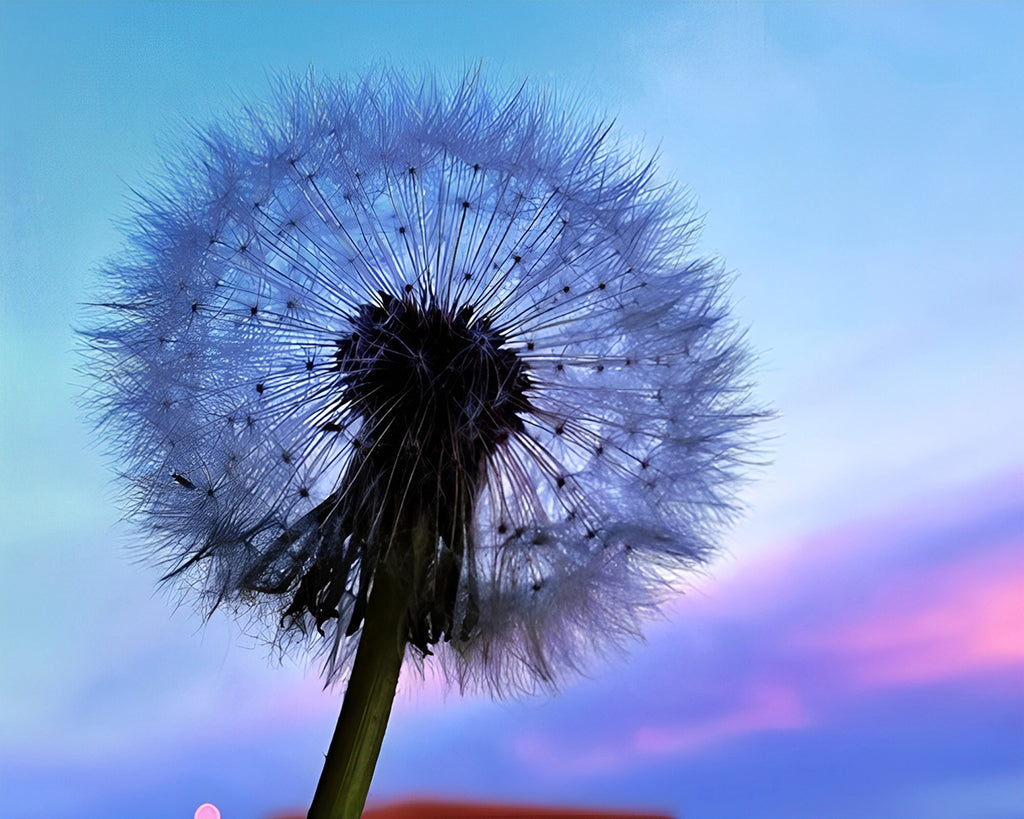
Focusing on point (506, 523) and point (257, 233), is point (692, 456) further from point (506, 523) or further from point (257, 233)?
point (257, 233)

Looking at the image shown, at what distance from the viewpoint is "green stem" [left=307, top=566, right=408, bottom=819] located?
115 inches

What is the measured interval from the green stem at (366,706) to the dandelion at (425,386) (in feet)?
0.04

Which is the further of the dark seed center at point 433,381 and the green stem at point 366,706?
the dark seed center at point 433,381

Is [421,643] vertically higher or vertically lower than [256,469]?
lower

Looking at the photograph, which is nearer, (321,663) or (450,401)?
(450,401)

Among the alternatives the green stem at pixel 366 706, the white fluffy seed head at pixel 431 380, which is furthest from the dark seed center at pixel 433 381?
the green stem at pixel 366 706

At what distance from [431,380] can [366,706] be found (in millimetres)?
892

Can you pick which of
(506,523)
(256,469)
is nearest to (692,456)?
(506,523)

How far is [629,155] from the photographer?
11.6ft

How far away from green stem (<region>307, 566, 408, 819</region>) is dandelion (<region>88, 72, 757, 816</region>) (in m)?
0.01

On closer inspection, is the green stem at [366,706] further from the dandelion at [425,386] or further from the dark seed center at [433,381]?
the dark seed center at [433,381]

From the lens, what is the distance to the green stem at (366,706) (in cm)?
293

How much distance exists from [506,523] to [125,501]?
1222mm

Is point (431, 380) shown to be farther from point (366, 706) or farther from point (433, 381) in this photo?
point (366, 706)
